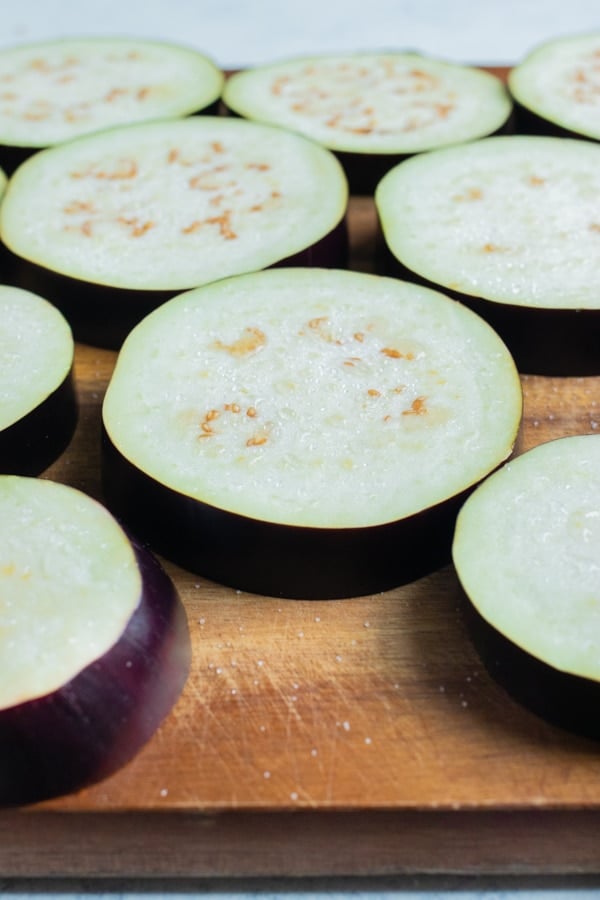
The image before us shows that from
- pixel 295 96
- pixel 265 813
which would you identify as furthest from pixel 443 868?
pixel 295 96

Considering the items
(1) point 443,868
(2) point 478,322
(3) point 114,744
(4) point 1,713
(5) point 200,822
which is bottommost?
(1) point 443,868

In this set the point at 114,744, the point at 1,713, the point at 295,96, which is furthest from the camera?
the point at 295,96

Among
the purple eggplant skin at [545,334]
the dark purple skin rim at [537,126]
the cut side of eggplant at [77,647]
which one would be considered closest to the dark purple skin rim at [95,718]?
the cut side of eggplant at [77,647]

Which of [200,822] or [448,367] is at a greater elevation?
[448,367]

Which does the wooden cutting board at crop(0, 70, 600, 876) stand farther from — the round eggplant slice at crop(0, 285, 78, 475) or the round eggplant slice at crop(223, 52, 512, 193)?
the round eggplant slice at crop(223, 52, 512, 193)

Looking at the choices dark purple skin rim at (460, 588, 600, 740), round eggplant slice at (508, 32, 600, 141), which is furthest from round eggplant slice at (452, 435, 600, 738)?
round eggplant slice at (508, 32, 600, 141)

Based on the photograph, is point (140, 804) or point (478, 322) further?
point (478, 322)

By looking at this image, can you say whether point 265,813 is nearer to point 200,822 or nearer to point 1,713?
point 200,822
